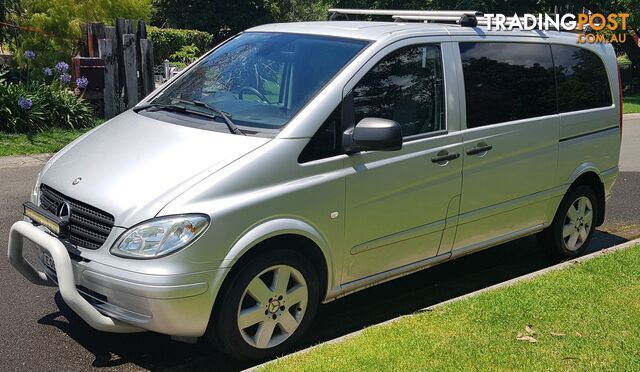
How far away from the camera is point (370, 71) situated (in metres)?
4.54

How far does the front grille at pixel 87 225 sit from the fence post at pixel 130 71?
9.44 m

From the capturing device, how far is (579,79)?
20.2 ft

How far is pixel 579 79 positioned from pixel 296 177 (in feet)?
10.7

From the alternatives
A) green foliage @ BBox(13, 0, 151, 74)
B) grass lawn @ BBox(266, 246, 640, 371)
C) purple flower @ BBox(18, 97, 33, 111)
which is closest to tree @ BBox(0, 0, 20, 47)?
green foliage @ BBox(13, 0, 151, 74)

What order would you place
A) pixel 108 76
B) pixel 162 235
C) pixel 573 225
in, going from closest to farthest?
pixel 162 235 < pixel 573 225 < pixel 108 76

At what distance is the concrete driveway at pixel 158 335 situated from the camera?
423 cm

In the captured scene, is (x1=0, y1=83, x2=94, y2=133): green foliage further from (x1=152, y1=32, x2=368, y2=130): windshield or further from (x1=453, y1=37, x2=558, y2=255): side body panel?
(x1=453, y1=37, x2=558, y2=255): side body panel

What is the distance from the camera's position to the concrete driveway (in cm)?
423

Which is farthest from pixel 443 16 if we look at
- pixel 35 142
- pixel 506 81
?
pixel 35 142

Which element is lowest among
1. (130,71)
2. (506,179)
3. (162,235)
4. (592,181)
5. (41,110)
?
(41,110)

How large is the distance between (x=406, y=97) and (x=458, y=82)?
497 millimetres

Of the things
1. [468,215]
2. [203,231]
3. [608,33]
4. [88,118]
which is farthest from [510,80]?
[608,33]

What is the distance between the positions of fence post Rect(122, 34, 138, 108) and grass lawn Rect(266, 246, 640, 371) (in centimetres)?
983

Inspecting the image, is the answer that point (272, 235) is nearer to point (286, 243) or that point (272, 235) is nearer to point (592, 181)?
point (286, 243)
